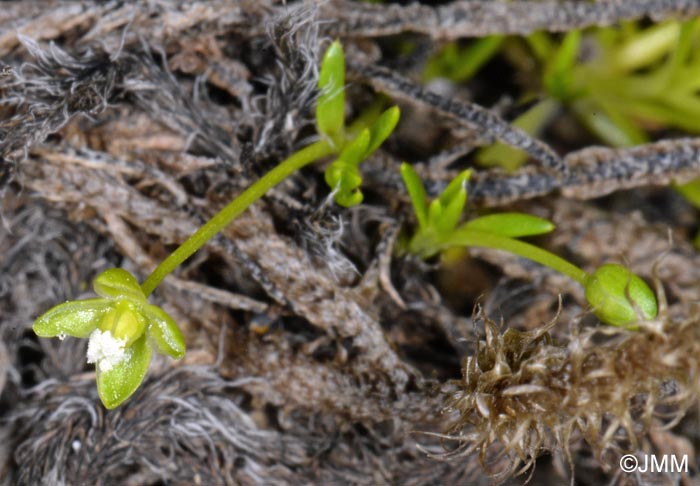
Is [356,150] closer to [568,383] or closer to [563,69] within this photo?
[568,383]

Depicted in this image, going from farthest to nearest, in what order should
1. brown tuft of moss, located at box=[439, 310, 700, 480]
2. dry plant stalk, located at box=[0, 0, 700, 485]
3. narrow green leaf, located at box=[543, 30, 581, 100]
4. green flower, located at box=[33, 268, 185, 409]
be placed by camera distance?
narrow green leaf, located at box=[543, 30, 581, 100]
dry plant stalk, located at box=[0, 0, 700, 485]
green flower, located at box=[33, 268, 185, 409]
brown tuft of moss, located at box=[439, 310, 700, 480]

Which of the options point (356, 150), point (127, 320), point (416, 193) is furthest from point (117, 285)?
point (416, 193)

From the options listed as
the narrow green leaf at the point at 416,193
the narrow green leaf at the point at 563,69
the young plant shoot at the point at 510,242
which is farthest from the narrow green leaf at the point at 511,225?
the narrow green leaf at the point at 563,69

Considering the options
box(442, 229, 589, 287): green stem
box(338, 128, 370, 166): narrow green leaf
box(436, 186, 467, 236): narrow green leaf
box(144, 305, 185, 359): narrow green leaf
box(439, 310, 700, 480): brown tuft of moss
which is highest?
box(338, 128, 370, 166): narrow green leaf

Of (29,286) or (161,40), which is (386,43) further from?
(29,286)

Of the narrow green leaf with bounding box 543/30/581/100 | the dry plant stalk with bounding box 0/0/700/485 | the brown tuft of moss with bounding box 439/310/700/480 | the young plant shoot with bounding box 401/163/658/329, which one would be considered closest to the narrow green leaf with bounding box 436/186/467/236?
the young plant shoot with bounding box 401/163/658/329

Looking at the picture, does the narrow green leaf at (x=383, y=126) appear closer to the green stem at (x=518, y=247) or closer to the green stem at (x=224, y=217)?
the green stem at (x=224, y=217)

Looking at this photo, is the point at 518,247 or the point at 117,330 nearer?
the point at 117,330

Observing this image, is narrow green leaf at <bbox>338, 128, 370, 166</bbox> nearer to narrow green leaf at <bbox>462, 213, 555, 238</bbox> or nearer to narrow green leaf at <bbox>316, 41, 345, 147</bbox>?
narrow green leaf at <bbox>316, 41, 345, 147</bbox>
